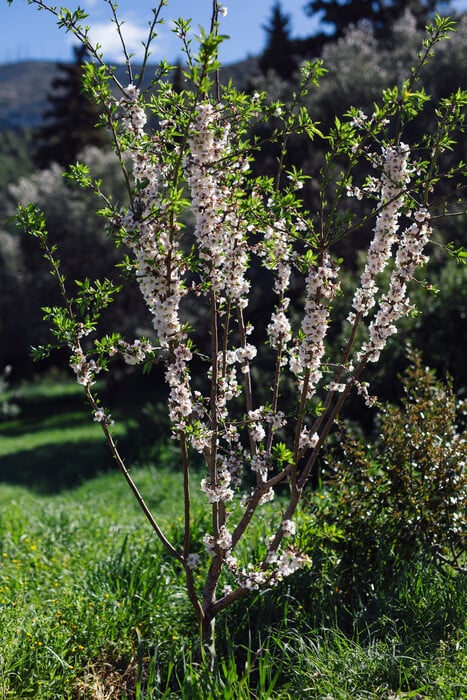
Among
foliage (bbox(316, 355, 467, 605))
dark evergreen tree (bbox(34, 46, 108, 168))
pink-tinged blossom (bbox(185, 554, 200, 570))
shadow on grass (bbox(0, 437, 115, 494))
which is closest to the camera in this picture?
pink-tinged blossom (bbox(185, 554, 200, 570))

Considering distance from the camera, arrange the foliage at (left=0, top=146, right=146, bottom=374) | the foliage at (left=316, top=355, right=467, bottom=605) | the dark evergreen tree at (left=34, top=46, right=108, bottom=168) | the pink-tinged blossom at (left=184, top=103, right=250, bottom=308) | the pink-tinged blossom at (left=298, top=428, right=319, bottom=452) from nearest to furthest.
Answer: the pink-tinged blossom at (left=184, top=103, right=250, bottom=308)
the pink-tinged blossom at (left=298, top=428, right=319, bottom=452)
the foliage at (left=316, top=355, right=467, bottom=605)
the foliage at (left=0, top=146, right=146, bottom=374)
the dark evergreen tree at (left=34, top=46, right=108, bottom=168)

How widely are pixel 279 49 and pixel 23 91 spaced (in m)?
139

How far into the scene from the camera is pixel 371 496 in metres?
3.68

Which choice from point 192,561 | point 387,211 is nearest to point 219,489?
point 192,561

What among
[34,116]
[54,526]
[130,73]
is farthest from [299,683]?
[34,116]

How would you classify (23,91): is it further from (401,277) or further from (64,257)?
(401,277)

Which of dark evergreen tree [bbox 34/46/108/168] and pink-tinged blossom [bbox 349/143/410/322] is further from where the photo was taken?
dark evergreen tree [bbox 34/46/108/168]

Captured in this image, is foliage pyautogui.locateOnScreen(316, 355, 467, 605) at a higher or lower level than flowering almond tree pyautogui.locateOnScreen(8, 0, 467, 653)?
lower

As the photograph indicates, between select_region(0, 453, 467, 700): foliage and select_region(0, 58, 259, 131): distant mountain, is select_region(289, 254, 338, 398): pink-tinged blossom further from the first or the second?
select_region(0, 58, 259, 131): distant mountain

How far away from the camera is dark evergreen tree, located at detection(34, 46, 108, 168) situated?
2572cm

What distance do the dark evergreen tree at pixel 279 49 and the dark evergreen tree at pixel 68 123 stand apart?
286 inches

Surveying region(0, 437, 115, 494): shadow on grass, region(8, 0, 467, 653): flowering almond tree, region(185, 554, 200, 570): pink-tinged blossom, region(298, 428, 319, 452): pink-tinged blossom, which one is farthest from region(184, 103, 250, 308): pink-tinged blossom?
region(0, 437, 115, 494): shadow on grass

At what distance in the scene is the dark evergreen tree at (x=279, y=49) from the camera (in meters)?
26.4

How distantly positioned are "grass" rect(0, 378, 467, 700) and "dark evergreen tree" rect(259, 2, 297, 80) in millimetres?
25015
